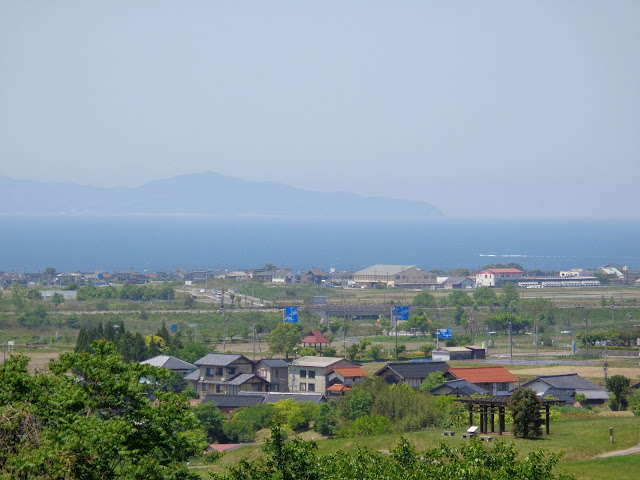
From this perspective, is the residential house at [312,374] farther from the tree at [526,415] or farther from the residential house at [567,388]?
the tree at [526,415]

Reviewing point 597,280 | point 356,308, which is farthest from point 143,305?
point 597,280

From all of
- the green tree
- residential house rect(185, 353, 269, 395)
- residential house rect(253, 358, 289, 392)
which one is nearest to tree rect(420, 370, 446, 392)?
residential house rect(253, 358, 289, 392)

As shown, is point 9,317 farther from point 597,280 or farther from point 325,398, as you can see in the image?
point 597,280

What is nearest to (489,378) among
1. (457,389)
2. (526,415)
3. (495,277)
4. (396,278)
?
(457,389)

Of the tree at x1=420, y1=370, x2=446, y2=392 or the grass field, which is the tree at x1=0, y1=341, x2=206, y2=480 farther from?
the tree at x1=420, y1=370, x2=446, y2=392

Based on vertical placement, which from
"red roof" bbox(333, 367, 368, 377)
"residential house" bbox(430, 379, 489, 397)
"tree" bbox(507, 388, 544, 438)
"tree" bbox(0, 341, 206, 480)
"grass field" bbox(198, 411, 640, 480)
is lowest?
"red roof" bbox(333, 367, 368, 377)

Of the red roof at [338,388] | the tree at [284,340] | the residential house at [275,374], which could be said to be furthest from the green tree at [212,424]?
the tree at [284,340]
